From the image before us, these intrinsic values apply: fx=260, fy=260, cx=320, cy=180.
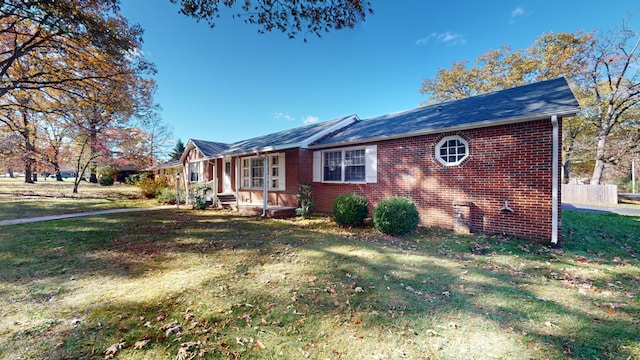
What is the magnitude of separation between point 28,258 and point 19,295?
7.62ft

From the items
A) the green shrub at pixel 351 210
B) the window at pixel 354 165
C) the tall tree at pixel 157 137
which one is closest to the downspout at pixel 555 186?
the green shrub at pixel 351 210

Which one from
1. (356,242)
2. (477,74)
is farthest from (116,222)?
(477,74)

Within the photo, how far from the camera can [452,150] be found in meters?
8.03

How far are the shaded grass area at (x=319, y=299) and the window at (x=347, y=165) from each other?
378 centimetres

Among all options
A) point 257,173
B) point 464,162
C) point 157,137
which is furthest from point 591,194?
point 157,137

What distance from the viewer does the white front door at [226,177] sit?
52.0ft

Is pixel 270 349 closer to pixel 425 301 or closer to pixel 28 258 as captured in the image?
pixel 425 301

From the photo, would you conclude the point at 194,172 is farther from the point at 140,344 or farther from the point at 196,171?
the point at 140,344

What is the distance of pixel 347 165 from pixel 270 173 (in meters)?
4.54

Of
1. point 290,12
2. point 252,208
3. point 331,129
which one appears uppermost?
point 290,12

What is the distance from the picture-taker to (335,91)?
19.5 meters

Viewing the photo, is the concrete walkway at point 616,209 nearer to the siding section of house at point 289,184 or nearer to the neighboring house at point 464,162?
the neighboring house at point 464,162

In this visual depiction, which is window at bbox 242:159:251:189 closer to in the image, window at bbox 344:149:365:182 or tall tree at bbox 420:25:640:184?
window at bbox 344:149:365:182

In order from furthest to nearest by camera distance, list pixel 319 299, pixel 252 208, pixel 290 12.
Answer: pixel 252 208 < pixel 290 12 < pixel 319 299
